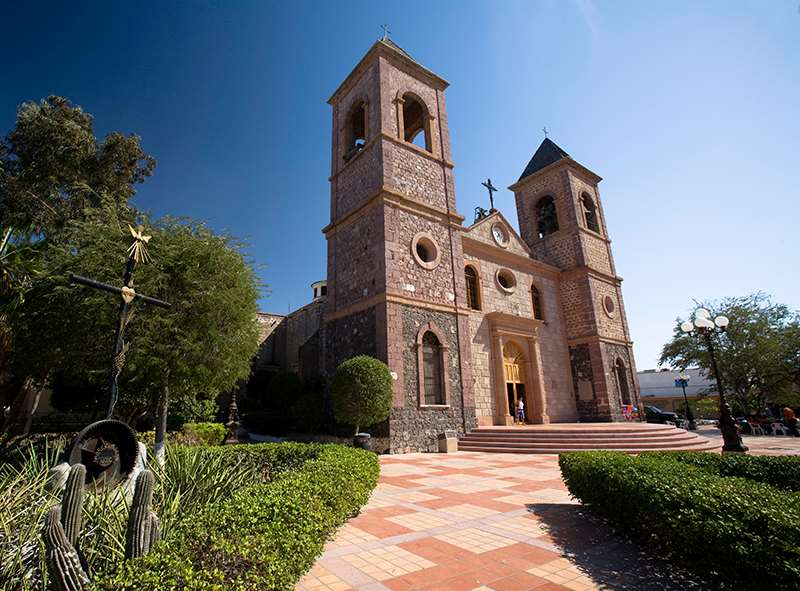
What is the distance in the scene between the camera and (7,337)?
1105 cm

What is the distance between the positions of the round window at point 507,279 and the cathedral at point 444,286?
0.07 m

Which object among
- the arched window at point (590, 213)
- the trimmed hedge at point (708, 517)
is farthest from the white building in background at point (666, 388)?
the trimmed hedge at point (708, 517)

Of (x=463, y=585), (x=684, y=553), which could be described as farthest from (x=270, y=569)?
(x=684, y=553)

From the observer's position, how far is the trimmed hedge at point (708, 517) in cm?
286

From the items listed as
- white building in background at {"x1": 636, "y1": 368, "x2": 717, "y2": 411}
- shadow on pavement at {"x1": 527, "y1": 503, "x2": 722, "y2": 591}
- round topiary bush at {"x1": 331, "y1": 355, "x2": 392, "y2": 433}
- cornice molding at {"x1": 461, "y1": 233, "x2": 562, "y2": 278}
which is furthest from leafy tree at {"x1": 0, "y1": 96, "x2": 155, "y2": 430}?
white building in background at {"x1": 636, "y1": 368, "x2": 717, "y2": 411}

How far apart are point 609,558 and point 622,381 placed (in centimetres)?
2099

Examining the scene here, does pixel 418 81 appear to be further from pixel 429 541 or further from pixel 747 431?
pixel 747 431

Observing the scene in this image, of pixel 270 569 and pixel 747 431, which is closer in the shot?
pixel 270 569

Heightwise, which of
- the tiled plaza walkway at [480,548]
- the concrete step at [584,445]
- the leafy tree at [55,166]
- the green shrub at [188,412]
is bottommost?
the tiled plaza walkway at [480,548]

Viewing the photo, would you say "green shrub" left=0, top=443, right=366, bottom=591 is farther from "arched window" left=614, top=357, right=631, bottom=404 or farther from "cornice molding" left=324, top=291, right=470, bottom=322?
"arched window" left=614, top=357, right=631, bottom=404

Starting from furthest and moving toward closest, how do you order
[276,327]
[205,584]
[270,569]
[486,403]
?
[276,327]
[486,403]
[270,569]
[205,584]

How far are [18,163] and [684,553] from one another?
2667 cm

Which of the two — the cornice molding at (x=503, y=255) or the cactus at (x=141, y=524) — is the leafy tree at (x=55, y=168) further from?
the cactus at (x=141, y=524)

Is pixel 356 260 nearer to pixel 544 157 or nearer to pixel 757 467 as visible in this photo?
pixel 757 467
